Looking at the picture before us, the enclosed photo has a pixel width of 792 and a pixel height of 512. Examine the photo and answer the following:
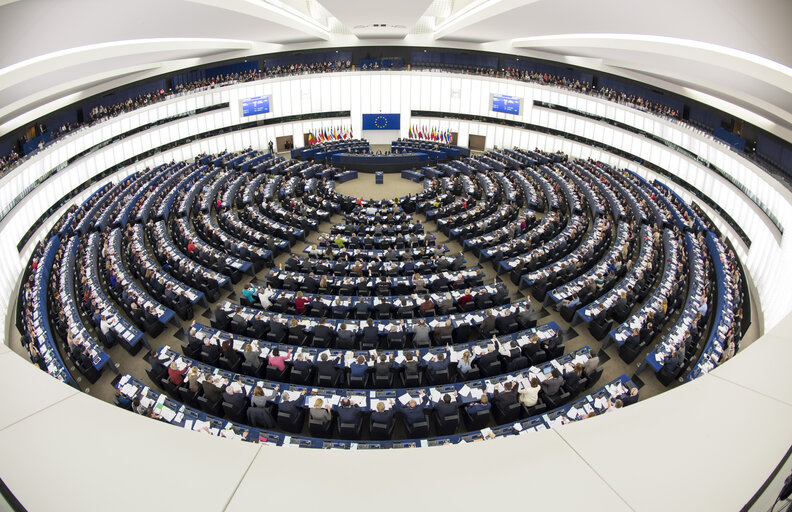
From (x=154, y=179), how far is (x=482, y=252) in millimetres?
21079

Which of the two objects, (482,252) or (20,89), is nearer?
(20,89)

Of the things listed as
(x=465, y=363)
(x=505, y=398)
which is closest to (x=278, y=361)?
(x=465, y=363)

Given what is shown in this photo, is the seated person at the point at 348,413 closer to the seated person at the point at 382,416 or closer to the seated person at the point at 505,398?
the seated person at the point at 382,416

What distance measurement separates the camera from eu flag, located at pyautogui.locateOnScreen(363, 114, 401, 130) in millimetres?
40406

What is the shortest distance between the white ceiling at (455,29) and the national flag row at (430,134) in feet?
33.7

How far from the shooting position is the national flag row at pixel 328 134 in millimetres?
39031

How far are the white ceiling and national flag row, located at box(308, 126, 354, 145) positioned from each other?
10587 millimetres

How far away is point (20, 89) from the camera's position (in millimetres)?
17641

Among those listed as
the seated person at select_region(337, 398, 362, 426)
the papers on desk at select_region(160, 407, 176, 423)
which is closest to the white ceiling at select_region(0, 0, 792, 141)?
the papers on desk at select_region(160, 407, 176, 423)

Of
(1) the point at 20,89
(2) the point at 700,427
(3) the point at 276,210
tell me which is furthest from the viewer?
(3) the point at 276,210

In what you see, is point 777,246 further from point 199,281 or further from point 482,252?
point 199,281

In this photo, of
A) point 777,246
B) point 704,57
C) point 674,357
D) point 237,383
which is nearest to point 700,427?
point 237,383

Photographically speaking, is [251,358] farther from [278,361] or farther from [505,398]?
[505,398]

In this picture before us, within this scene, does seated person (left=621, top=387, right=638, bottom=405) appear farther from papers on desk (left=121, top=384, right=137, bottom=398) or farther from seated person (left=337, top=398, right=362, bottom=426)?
papers on desk (left=121, top=384, right=137, bottom=398)
